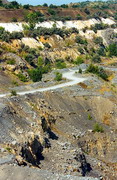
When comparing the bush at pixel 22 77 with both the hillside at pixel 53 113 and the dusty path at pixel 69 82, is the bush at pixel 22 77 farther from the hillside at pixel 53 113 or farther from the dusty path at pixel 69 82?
the dusty path at pixel 69 82

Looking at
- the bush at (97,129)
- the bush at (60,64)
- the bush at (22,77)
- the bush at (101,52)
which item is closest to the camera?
the bush at (97,129)

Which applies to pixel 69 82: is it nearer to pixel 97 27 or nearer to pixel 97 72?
pixel 97 72

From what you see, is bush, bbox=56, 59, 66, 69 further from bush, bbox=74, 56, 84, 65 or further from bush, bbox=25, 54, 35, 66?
bush, bbox=25, 54, 35, 66

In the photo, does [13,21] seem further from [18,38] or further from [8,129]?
[8,129]

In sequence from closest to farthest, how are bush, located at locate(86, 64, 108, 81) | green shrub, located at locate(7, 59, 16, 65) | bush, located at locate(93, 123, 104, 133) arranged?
1. bush, located at locate(93, 123, 104, 133)
2. bush, located at locate(86, 64, 108, 81)
3. green shrub, located at locate(7, 59, 16, 65)

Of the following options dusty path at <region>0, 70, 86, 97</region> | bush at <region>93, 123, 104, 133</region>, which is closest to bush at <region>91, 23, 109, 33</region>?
dusty path at <region>0, 70, 86, 97</region>

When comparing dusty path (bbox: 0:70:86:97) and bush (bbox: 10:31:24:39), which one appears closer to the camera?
dusty path (bbox: 0:70:86:97)

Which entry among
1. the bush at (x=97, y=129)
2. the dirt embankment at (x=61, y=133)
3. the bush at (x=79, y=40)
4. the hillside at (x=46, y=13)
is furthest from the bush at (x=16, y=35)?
the bush at (x=97, y=129)

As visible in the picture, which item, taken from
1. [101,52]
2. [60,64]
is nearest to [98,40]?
[101,52]

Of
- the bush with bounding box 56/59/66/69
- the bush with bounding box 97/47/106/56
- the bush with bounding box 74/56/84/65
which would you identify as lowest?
the bush with bounding box 97/47/106/56
